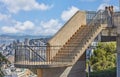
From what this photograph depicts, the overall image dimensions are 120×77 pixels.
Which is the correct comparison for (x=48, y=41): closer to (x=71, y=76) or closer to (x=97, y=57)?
(x=71, y=76)

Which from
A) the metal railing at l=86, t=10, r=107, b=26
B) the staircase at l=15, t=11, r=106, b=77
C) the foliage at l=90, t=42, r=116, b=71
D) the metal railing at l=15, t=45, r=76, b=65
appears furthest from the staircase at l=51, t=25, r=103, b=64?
the foliage at l=90, t=42, r=116, b=71

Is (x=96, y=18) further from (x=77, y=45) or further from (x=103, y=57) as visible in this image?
(x=103, y=57)

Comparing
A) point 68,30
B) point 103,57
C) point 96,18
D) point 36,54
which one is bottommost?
point 103,57

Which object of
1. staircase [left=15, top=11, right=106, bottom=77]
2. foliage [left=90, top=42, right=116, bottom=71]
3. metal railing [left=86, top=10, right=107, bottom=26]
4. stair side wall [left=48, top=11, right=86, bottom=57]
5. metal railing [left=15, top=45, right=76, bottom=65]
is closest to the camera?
staircase [left=15, top=11, right=106, bottom=77]

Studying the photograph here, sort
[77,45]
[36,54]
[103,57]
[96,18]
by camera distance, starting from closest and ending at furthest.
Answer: [36,54] → [77,45] → [96,18] → [103,57]

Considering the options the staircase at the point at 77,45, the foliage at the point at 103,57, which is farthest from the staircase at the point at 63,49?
the foliage at the point at 103,57

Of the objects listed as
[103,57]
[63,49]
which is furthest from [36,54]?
[103,57]

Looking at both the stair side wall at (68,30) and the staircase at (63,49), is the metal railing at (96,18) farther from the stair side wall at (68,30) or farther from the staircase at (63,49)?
the stair side wall at (68,30)

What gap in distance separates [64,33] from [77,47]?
3.04ft

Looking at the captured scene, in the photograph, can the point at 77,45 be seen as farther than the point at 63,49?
No

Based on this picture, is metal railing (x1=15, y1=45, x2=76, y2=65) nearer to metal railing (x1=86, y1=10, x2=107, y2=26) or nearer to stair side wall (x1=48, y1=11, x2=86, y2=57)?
stair side wall (x1=48, y1=11, x2=86, y2=57)

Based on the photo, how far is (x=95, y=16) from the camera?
1559 cm

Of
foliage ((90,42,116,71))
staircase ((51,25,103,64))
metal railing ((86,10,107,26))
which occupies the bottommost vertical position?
foliage ((90,42,116,71))

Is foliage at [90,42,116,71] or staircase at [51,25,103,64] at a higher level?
staircase at [51,25,103,64]
